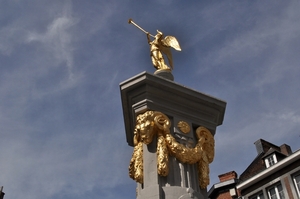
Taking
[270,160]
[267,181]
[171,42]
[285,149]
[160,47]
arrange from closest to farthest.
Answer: [160,47] < [171,42] < [267,181] < [270,160] < [285,149]

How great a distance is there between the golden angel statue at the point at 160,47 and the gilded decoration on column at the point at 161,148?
2117 millimetres

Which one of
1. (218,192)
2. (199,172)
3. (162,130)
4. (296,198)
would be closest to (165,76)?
(162,130)

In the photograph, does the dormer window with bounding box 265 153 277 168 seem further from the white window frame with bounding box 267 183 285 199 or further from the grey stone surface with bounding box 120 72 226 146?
the grey stone surface with bounding box 120 72 226 146

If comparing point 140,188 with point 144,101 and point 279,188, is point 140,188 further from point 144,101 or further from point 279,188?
point 279,188

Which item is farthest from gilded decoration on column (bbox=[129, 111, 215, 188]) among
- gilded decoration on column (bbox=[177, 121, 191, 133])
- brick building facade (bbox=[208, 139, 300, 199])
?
brick building facade (bbox=[208, 139, 300, 199])

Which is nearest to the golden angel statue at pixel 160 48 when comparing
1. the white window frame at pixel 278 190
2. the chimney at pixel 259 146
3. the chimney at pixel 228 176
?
the white window frame at pixel 278 190

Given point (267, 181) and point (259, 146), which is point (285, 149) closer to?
point (259, 146)

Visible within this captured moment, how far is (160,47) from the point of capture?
407 inches

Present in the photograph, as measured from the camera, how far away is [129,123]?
931 cm

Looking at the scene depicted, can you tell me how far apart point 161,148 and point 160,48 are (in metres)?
3.41

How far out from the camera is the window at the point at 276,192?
82.0 ft

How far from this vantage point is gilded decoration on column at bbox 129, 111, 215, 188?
7.88 meters

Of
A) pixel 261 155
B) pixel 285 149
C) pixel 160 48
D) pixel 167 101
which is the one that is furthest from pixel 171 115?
pixel 285 149

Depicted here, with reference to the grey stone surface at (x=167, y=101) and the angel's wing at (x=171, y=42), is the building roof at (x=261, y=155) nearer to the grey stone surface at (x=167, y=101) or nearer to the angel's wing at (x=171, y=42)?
the angel's wing at (x=171, y=42)
